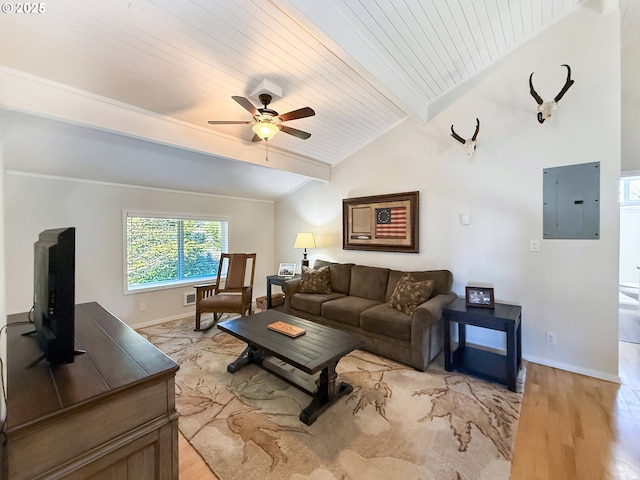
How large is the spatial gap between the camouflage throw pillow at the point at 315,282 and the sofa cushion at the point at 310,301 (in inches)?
3.0

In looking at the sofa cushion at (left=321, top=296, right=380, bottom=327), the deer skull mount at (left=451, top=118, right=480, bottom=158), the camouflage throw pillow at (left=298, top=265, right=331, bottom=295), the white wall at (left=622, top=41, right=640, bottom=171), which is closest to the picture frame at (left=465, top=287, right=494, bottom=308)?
the sofa cushion at (left=321, top=296, right=380, bottom=327)

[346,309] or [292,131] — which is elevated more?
[292,131]

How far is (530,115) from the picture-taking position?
292cm

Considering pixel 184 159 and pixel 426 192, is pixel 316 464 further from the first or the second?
pixel 184 159

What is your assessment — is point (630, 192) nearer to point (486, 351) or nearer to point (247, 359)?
point (486, 351)

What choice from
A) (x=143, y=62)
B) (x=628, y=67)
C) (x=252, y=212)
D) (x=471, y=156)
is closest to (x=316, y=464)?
(x=143, y=62)

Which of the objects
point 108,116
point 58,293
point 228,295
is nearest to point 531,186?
point 58,293

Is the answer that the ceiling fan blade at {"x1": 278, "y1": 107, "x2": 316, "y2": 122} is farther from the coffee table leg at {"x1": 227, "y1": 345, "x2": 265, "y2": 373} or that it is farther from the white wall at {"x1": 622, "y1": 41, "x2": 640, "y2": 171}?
the white wall at {"x1": 622, "y1": 41, "x2": 640, "y2": 171}

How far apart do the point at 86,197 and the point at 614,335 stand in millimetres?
5900

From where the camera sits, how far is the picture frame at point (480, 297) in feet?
9.21

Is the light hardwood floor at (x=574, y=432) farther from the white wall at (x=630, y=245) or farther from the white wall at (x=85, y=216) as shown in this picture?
the white wall at (x=630, y=245)

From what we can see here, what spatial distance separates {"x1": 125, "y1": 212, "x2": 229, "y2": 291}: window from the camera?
13.2 ft

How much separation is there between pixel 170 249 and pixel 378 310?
333 centimetres

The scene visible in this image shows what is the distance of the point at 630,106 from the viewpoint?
346 cm
